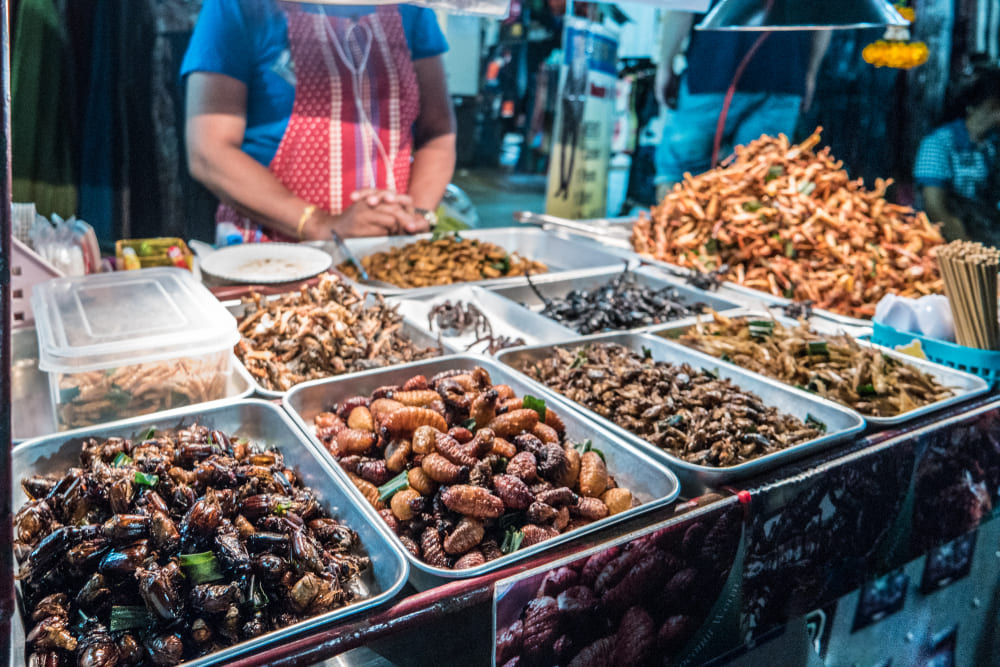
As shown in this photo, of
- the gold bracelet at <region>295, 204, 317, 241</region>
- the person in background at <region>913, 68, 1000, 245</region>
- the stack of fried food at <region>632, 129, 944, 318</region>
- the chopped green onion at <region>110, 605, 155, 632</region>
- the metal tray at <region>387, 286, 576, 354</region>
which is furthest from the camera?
the person in background at <region>913, 68, 1000, 245</region>

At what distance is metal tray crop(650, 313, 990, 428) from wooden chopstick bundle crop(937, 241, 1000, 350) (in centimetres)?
13

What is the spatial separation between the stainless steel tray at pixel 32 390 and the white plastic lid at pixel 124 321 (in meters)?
0.11

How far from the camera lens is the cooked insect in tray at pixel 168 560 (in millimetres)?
874

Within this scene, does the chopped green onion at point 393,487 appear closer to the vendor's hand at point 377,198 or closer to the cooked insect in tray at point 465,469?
the cooked insect in tray at point 465,469

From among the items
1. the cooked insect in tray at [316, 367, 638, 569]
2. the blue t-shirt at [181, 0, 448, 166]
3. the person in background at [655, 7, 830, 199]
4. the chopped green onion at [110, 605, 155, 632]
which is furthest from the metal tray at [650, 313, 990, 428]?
the person in background at [655, 7, 830, 199]

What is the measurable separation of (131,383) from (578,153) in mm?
3737

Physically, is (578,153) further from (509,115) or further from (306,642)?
(306,642)

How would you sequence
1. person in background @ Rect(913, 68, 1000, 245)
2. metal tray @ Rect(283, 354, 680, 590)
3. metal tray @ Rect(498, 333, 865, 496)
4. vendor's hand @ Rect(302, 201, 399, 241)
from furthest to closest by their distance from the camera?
person in background @ Rect(913, 68, 1000, 245), vendor's hand @ Rect(302, 201, 399, 241), metal tray @ Rect(498, 333, 865, 496), metal tray @ Rect(283, 354, 680, 590)

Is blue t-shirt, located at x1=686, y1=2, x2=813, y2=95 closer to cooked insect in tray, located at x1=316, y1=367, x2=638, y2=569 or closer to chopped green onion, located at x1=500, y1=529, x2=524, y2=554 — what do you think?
cooked insect in tray, located at x1=316, y1=367, x2=638, y2=569

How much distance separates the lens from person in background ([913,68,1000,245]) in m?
4.62

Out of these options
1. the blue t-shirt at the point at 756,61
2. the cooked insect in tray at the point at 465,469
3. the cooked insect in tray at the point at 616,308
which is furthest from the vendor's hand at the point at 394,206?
the blue t-shirt at the point at 756,61

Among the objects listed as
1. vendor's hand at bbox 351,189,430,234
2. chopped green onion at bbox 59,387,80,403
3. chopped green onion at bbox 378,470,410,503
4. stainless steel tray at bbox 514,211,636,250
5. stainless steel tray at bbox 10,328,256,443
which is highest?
vendor's hand at bbox 351,189,430,234

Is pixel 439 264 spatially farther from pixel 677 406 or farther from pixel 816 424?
pixel 816 424

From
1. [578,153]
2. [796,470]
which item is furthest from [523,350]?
[578,153]
